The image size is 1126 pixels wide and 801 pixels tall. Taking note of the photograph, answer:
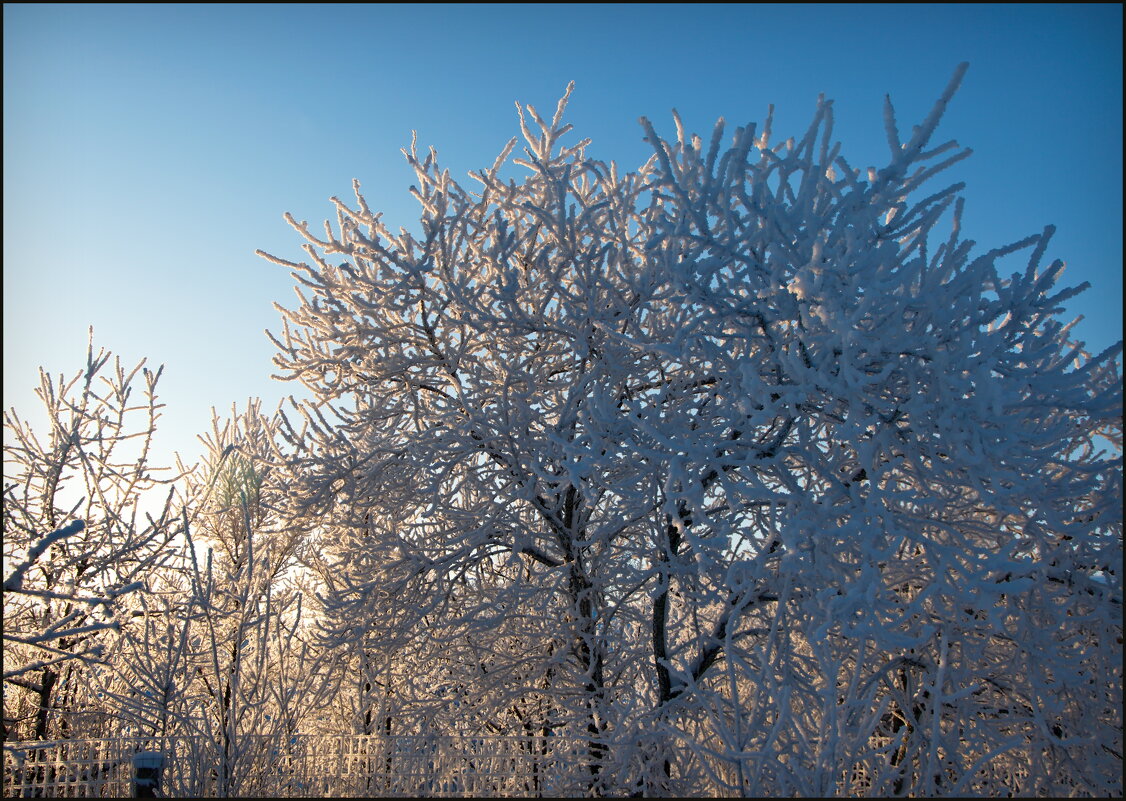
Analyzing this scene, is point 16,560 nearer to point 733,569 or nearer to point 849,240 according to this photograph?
point 733,569

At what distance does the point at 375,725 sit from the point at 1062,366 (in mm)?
10680

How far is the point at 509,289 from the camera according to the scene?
6.04 m

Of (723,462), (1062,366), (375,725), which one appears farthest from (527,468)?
(375,725)

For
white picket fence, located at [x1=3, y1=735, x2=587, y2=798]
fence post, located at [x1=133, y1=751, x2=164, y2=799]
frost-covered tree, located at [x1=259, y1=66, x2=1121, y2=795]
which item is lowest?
white picket fence, located at [x1=3, y1=735, x2=587, y2=798]

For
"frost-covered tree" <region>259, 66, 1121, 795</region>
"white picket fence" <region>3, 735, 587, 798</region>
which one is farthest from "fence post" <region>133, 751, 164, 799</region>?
"frost-covered tree" <region>259, 66, 1121, 795</region>

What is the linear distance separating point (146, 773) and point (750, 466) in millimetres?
4190

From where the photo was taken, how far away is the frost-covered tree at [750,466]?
390 cm

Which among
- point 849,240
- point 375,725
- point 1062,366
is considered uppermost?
point 849,240

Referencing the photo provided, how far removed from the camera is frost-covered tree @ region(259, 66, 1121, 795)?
3.90m

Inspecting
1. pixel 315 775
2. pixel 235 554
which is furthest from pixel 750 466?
pixel 235 554

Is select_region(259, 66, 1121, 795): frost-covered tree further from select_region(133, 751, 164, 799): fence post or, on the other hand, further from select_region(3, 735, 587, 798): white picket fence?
select_region(133, 751, 164, 799): fence post

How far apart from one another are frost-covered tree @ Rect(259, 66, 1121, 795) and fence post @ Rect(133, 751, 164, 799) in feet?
6.92

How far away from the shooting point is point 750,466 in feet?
16.2

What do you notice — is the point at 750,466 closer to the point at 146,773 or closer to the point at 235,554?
the point at 146,773
